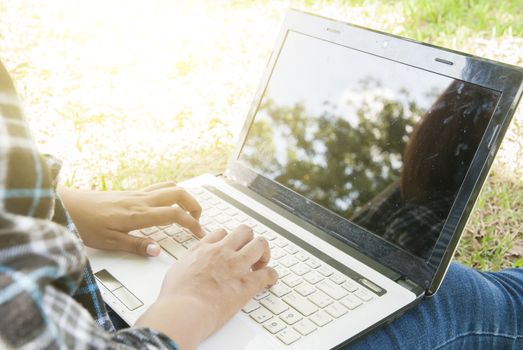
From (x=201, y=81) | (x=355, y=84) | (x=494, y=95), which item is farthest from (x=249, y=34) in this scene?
(x=494, y=95)

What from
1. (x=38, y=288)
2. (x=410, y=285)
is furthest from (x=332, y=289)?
(x=38, y=288)

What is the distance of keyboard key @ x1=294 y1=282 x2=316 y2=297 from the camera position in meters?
1.05

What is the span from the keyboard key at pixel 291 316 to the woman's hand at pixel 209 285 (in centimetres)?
6

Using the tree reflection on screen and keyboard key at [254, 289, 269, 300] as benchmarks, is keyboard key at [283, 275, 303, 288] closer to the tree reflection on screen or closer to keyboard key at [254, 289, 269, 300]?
keyboard key at [254, 289, 269, 300]

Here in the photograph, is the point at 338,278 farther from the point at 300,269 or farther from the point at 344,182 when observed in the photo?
the point at 344,182

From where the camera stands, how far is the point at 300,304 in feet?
3.34

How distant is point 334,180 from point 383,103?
0.62ft

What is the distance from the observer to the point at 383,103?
1.20 meters

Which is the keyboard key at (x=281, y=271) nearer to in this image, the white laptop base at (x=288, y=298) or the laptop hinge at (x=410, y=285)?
the white laptop base at (x=288, y=298)

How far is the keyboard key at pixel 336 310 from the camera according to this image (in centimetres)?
99

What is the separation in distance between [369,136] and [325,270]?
0.29 m

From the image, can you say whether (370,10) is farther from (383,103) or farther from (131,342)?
(131,342)

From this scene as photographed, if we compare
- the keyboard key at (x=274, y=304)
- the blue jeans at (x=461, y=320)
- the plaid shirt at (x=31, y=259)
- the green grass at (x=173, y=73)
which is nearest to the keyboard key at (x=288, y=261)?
the keyboard key at (x=274, y=304)

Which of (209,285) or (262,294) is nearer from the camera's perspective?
(209,285)
